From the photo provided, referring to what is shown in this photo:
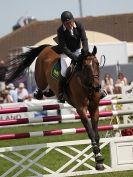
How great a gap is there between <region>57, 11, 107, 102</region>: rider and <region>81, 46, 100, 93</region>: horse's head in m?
0.21

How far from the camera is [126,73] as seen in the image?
2534cm

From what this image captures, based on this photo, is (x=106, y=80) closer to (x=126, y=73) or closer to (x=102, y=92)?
(x=126, y=73)

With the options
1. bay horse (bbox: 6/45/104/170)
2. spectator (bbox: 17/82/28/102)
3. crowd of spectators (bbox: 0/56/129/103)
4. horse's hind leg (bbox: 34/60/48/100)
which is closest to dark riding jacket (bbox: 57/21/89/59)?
bay horse (bbox: 6/45/104/170)

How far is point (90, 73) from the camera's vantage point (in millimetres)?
8039

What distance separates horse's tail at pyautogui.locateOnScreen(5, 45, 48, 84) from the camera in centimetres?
1048

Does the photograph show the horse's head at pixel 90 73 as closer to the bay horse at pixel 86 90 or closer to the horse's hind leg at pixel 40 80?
the bay horse at pixel 86 90

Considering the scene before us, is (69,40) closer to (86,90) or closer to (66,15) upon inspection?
(66,15)

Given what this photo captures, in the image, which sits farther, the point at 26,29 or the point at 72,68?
the point at 26,29

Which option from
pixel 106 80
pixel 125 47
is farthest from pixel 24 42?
pixel 106 80

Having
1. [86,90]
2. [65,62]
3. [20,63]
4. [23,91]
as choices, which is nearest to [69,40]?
[65,62]

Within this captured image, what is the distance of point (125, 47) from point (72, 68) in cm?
1819

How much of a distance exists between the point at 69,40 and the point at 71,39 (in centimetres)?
3

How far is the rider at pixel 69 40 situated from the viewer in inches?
338

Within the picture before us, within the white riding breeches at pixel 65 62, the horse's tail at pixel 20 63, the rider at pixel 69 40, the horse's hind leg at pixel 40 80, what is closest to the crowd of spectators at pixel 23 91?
the horse's tail at pixel 20 63
